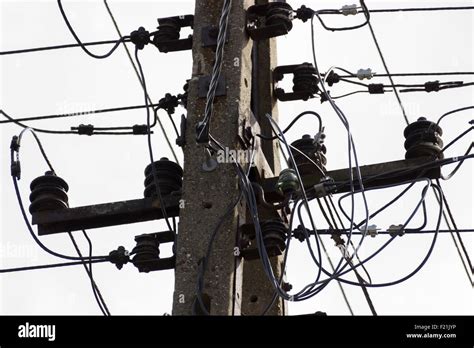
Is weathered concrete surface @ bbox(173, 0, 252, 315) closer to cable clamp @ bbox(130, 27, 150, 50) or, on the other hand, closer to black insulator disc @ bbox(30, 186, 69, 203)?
cable clamp @ bbox(130, 27, 150, 50)

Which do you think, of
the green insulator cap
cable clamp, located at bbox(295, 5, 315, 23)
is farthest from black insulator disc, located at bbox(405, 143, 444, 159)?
cable clamp, located at bbox(295, 5, 315, 23)

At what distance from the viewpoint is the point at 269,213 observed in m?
14.0

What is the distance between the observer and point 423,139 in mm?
13953

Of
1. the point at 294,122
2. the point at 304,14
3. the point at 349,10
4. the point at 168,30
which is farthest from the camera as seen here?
the point at 349,10

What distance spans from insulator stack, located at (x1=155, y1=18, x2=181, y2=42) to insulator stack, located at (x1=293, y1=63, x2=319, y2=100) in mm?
993

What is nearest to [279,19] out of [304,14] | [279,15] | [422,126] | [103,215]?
[279,15]

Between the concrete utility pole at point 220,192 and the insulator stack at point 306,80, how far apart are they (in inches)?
14.4

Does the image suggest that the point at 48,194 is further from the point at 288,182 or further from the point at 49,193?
the point at 288,182

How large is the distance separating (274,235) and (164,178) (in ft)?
3.41

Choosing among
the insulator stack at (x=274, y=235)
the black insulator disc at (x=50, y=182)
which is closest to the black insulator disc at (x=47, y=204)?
the black insulator disc at (x=50, y=182)

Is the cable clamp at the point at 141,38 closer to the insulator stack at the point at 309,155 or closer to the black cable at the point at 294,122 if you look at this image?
the black cable at the point at 294,122

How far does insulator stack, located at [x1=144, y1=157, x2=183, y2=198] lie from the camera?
14.0m
